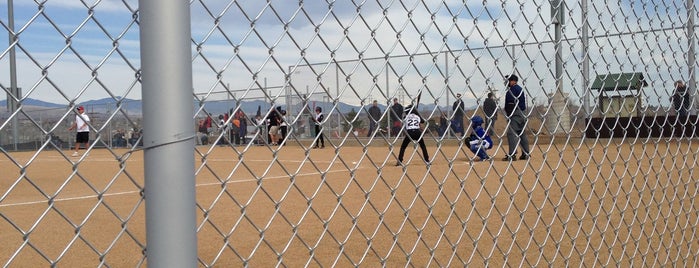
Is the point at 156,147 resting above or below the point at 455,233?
above

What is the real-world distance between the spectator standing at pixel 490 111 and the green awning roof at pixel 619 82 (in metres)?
0.53

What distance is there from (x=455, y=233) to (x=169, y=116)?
5.23 metres

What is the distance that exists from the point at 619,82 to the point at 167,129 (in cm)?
273

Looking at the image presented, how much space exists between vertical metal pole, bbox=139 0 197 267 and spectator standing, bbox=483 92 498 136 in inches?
72.2

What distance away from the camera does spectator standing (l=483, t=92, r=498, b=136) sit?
334 centimetres

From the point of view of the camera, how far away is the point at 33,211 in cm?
813

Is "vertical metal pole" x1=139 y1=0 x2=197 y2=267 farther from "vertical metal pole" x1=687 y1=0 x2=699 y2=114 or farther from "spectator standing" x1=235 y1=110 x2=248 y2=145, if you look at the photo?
"vertical metal pole" x1=687 y1=0 x2=699 y2=114

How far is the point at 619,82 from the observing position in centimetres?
379

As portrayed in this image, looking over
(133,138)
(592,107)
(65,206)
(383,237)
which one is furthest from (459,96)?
(65,206)

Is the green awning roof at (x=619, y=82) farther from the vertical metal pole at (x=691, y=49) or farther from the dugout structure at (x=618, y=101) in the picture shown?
the vertical metal pole at (x=691, y=49)

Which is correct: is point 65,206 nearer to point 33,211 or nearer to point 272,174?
point 33,211

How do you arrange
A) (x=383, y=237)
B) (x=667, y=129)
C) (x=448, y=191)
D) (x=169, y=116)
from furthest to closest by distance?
(x=448, y=191)
(x=383, y=237)
(x=667, y=129)
(x=169, y=116)

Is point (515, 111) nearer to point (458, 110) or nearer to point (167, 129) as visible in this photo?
point (458, 110)

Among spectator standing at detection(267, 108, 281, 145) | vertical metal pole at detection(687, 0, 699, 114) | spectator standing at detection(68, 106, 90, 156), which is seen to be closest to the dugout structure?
vertical metal pole at detection(687, 0, 699, 114)
